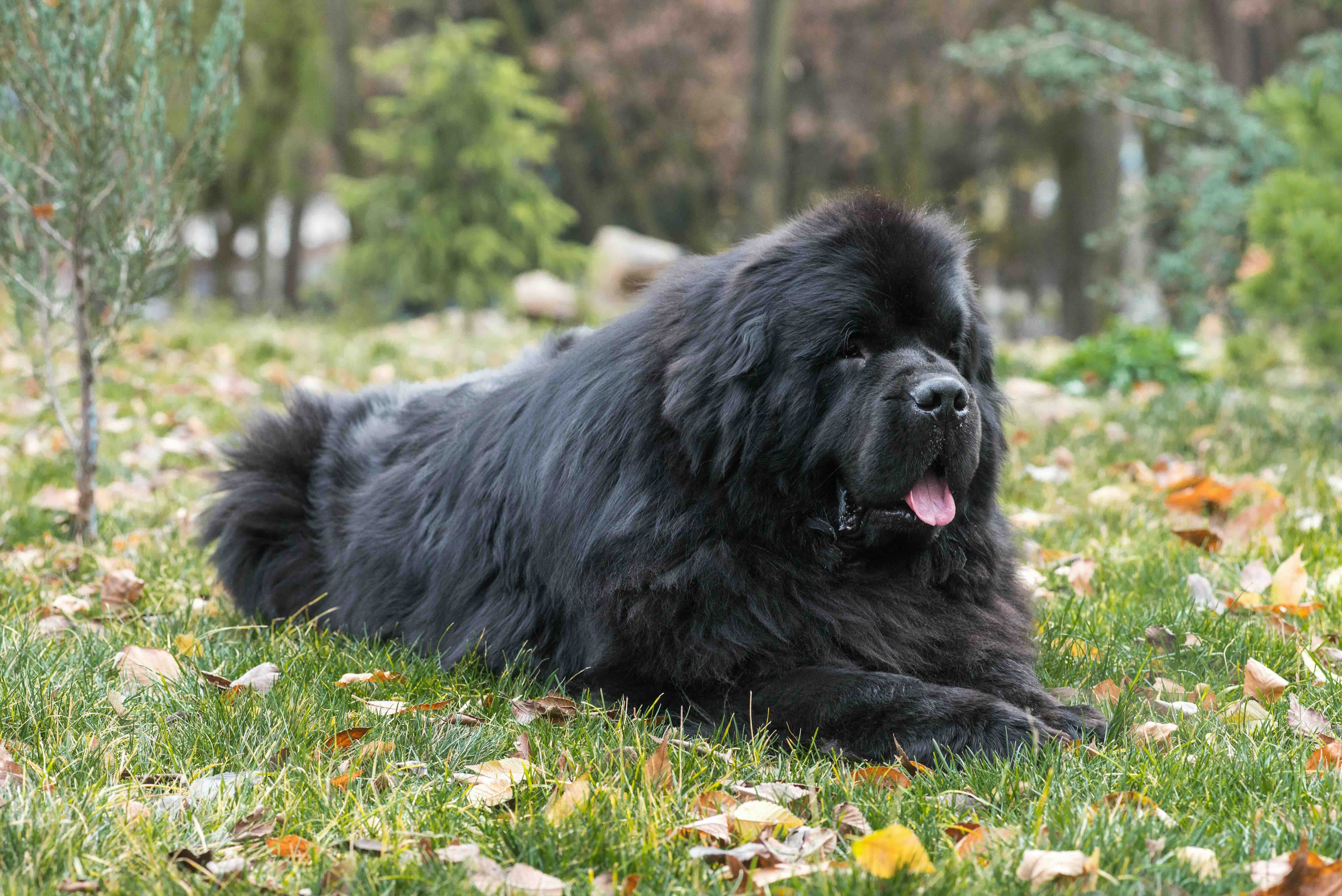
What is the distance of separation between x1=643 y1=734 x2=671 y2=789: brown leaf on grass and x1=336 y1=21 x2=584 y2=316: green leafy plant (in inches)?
438

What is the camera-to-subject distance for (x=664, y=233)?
2614 centimetres

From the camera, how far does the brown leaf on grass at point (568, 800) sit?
2.31 meters

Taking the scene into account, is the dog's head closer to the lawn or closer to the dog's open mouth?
the dog's open mouth

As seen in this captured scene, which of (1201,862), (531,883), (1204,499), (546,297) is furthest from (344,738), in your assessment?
(546,297)

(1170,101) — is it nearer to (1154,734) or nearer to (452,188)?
(452,188)

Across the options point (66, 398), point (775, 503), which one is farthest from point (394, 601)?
point (66, 398)

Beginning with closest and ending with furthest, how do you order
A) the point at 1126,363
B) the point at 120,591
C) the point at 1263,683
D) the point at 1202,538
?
1. the point at 1263,683
2. the point at 120,591
3. the point at 1202,538
4. the point at 1126,363

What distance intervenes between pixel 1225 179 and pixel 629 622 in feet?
26.6

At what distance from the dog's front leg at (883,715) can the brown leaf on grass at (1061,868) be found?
1.79 feet

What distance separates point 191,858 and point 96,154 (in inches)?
125

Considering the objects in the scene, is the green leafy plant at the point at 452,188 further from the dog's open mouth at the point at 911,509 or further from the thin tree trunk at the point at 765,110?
the dog's open mouth at the point at 911,509

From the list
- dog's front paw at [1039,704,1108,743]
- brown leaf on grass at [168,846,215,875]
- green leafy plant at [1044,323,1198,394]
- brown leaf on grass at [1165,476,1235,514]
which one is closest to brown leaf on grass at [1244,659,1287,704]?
dog's front paw at [1039,704,1108,743]

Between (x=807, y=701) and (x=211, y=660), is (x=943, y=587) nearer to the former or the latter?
(x=807, y=701)

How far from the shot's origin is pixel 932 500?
311 centimetres
